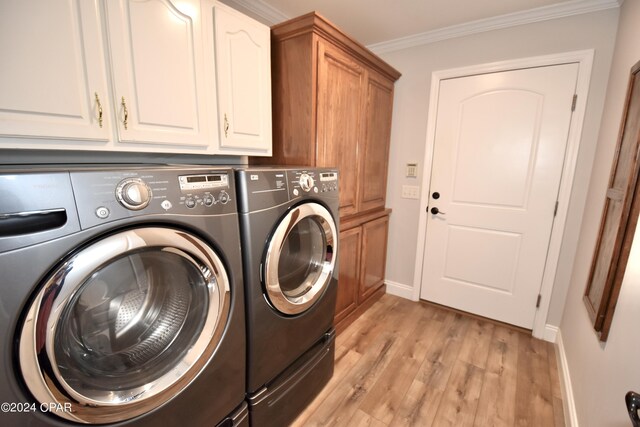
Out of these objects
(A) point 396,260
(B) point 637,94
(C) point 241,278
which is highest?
(B) point 637,94

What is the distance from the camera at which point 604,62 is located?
176cm

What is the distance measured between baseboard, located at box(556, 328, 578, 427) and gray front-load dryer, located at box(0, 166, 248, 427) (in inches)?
62.7

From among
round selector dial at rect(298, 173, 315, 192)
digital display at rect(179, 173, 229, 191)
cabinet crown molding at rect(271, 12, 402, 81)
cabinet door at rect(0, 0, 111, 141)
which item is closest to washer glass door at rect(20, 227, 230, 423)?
digital display at rect(179, 173, 229, 191)

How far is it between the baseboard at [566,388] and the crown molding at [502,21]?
2.21 metres

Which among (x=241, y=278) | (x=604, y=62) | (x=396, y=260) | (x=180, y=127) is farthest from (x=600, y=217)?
(x=180, y=127)

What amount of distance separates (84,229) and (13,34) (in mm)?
744

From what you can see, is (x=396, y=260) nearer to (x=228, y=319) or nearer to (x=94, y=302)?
(x=228, y=319)

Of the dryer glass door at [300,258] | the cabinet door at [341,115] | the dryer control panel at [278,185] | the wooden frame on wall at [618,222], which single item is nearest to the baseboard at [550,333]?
the wooden frame on wall at [618,222]

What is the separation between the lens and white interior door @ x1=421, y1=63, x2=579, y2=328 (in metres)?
1.96

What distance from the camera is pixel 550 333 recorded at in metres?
2.10

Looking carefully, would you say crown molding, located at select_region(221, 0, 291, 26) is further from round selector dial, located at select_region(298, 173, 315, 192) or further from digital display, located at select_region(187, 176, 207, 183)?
digital display, located at select_region(187, 176, 207, 183)

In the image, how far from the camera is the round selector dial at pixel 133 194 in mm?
690

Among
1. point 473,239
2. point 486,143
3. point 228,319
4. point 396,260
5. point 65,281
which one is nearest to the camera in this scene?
point 65,281

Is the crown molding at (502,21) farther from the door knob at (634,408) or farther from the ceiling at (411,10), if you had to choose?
the door knob at (634,408)
